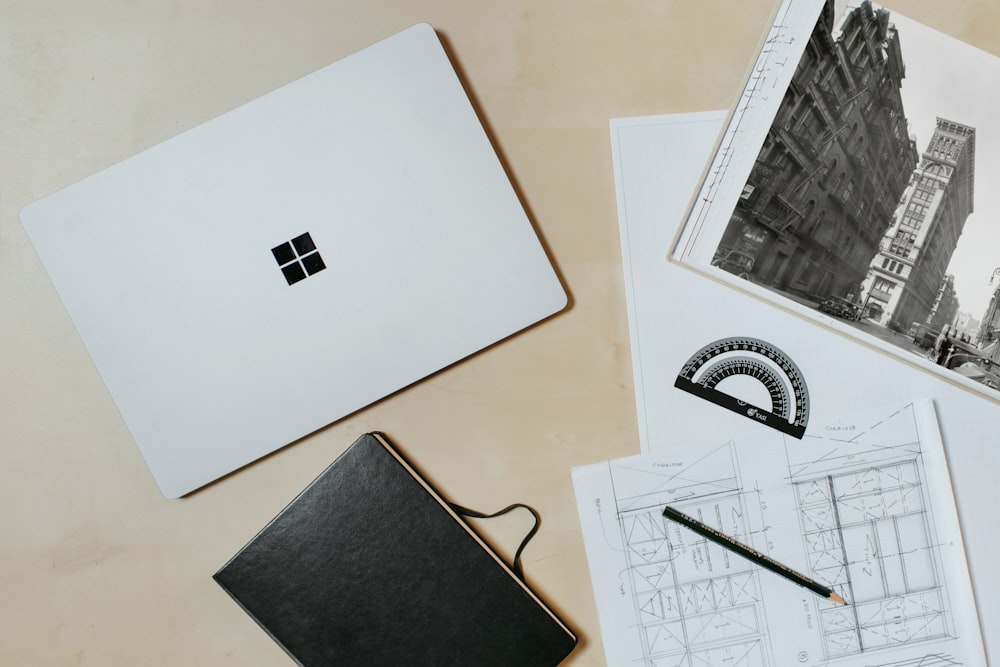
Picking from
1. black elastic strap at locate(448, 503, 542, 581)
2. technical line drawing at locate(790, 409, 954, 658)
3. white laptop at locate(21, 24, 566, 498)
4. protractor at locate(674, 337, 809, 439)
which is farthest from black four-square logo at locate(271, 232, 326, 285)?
technical line drawing at locate(790, 409, 954, 658)

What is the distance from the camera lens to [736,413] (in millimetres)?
736

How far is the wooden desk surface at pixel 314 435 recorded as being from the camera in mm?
724

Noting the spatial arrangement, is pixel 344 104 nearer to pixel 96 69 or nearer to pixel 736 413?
pixel 96 69

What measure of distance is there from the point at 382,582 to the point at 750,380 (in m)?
0.43

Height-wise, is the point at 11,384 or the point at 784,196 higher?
the point at 11,384

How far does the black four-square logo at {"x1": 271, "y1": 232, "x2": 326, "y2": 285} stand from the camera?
68 centimetres

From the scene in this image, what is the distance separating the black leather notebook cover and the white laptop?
95mm

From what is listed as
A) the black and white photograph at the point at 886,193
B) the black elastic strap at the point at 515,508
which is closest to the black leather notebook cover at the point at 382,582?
the black elastic strap at the point at 515,508

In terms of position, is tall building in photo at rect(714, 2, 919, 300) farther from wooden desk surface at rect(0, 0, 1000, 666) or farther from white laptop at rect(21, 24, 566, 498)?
white laptop at rect(21, 24, 566, 498)

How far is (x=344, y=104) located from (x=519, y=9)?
208 millimetres

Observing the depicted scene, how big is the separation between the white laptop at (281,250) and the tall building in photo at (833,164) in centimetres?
26

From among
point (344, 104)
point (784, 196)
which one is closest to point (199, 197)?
point (344, 104)

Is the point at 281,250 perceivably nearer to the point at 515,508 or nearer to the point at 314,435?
the point at 314,435

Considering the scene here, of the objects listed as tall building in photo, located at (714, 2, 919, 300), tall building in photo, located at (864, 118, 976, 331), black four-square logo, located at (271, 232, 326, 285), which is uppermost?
black four-square logo, located at (271, 232, 326, 285)
